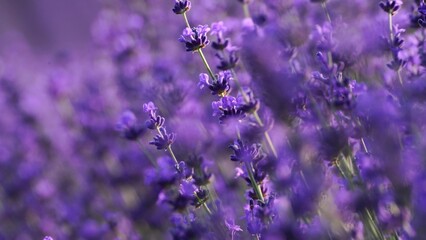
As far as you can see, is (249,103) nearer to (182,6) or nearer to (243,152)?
(243,152)

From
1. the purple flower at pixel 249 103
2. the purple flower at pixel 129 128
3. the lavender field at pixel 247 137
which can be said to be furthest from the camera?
the purple flower at pixel 129 128

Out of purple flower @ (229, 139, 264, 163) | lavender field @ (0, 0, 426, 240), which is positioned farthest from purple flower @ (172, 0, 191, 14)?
purple flower @ (229, 139, 264, 163)

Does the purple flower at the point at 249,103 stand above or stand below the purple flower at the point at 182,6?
below

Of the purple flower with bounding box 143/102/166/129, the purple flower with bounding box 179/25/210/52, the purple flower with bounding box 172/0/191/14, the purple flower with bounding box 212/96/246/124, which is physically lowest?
the purple flower with bounding box 212/96/246/124

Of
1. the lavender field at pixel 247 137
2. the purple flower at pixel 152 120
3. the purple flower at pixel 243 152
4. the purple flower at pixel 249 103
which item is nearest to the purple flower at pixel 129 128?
the lavender field at pixel 247 137

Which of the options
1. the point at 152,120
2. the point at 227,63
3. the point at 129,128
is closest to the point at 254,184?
the point at 152,120

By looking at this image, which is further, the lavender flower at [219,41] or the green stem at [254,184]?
the lavender flower at [219,41]

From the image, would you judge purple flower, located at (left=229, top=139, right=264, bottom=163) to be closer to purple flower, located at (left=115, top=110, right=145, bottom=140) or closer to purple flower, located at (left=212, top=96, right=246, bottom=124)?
purple flower, located at (left=212, top=96, right=246, bottom=124)

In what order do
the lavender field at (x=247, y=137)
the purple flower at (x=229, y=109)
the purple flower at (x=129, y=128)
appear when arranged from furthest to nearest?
the purple flower at (x=129, y=128)
the purple flower at (x=229, y=109)
the lavender field at (x=247, y=137)

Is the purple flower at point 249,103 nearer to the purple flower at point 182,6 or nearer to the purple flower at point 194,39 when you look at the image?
the purple flower at point 194,39
